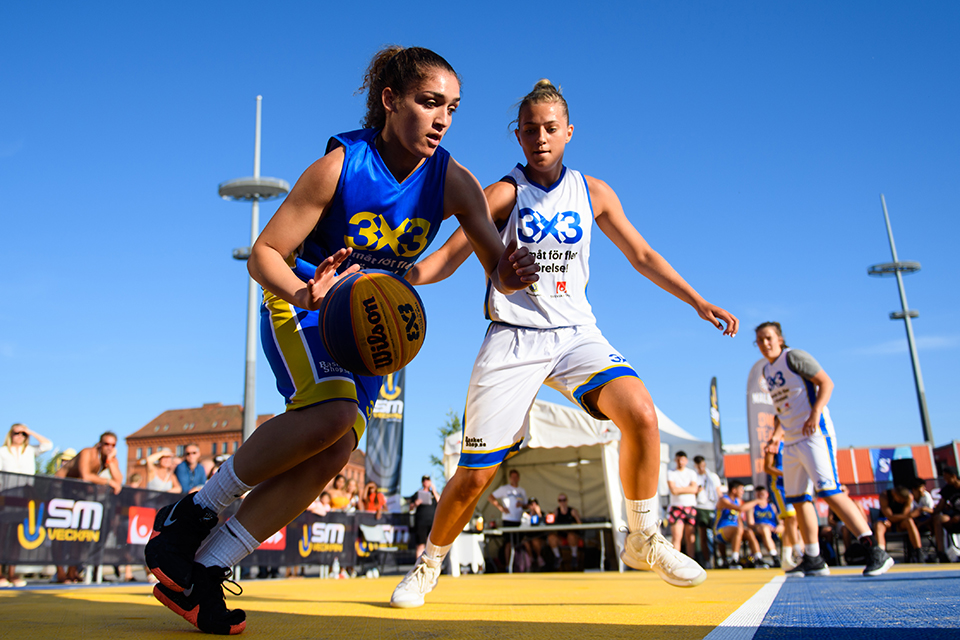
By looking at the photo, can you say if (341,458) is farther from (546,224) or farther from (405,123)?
(546,224)

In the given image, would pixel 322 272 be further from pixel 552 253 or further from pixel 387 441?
pixel 387 441

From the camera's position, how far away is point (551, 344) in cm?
344

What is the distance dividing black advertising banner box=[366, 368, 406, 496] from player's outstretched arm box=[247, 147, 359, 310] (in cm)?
1242

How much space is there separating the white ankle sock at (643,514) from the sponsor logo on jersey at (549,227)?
131 centimetres

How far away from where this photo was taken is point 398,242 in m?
2.81

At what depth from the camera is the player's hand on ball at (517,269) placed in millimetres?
2623

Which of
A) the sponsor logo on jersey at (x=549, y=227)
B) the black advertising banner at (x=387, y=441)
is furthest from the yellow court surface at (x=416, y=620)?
the black advertising banner at (x=387, y=441)

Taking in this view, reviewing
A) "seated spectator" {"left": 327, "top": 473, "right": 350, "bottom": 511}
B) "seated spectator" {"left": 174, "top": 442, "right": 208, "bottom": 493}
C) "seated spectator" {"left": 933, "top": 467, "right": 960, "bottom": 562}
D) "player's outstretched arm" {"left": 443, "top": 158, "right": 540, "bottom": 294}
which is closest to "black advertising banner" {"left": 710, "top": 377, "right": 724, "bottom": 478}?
"seated spectator" {"left": 933, "top": 467, "right": 960, "bottom": 562}

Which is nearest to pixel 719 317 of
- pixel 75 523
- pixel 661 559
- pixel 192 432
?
pixel 661 559

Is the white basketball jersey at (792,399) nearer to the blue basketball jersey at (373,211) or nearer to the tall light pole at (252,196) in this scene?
the blue basketball jersey at (373,211)

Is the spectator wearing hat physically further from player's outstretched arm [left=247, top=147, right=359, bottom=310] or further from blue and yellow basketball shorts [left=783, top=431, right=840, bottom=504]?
player's outstretched arm [left=247, top=147, right=359, bottom=310]

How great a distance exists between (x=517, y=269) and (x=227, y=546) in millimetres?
1380

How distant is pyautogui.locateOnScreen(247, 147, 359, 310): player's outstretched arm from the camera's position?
2.39 metres

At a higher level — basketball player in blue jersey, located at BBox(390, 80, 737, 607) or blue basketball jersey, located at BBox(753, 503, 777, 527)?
basketball player in blue jersey, located at BBox(390, 80, 737, 607)
